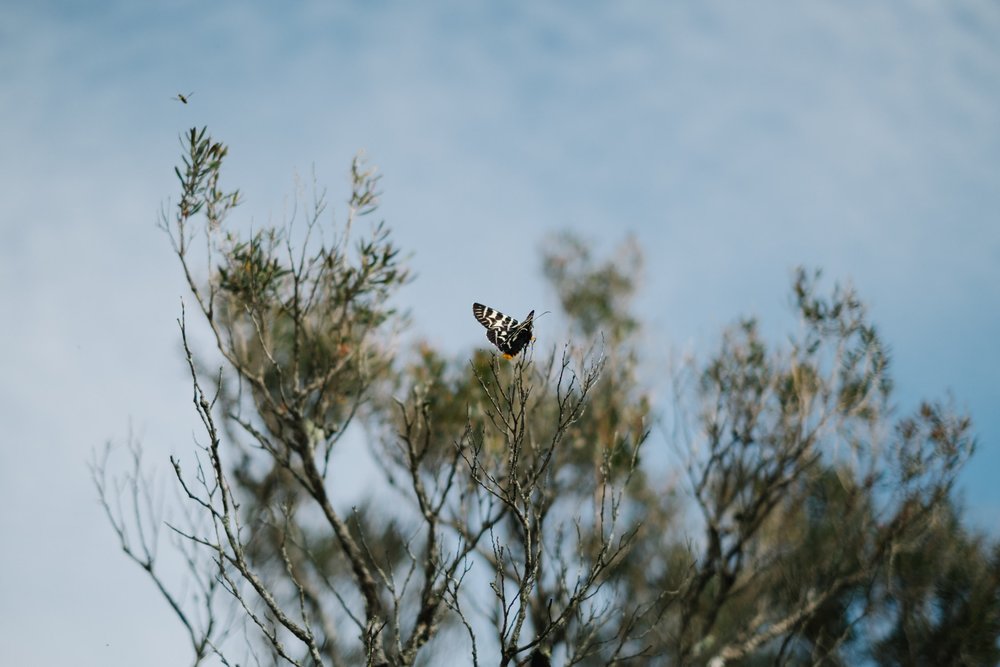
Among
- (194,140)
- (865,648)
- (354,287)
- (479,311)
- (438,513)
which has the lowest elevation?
(865,648)

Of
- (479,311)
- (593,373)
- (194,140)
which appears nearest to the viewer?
(593,373)

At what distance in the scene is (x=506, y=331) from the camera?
4.88 metres

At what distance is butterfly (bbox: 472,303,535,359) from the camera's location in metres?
4.73

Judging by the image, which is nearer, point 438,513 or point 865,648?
point 438,513

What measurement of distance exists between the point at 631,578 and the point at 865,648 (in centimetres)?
391

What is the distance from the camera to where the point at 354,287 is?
7336 millimetres

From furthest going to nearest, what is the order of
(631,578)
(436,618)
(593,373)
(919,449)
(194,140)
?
(631,578) < (919,449) < (194,140) < (436,618) < (593,373)

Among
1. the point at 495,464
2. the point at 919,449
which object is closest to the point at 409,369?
the point at 495,464

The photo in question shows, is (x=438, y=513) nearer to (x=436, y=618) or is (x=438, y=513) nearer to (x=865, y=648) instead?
(x=436, y=618)

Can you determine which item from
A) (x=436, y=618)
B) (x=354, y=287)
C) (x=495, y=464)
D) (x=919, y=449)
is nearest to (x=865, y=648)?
(x=919, y=449)

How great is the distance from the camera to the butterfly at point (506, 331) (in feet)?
15.5

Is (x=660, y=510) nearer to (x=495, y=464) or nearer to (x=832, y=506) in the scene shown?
(x=832, y=506)

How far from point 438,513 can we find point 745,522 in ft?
14.6

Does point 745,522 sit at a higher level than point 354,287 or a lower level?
lower
